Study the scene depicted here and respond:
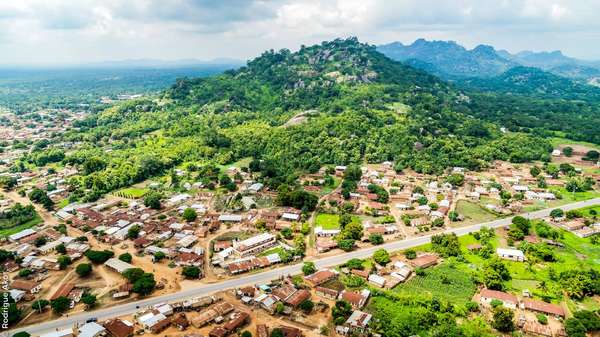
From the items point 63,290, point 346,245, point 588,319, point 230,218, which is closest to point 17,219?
point 63,290

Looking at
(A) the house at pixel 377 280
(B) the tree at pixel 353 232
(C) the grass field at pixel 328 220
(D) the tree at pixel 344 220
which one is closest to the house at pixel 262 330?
(A) the house at pixel 377 280

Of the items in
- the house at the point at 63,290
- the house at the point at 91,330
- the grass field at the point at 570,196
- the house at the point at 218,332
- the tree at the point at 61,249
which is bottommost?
the grass field at the point at 570,196

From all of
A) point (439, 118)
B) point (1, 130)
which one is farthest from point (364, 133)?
point (1, 130)

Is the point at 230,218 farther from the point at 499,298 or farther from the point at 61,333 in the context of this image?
the point at 499,298

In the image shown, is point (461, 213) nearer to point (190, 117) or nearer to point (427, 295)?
point (427, 295)

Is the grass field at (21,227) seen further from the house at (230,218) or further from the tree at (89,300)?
the house at (230,218)

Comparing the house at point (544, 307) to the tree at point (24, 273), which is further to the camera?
the tree at point (24, 273)

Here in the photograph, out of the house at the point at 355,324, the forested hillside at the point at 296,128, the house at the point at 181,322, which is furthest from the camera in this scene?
the forested hillside at the point at 296,128
